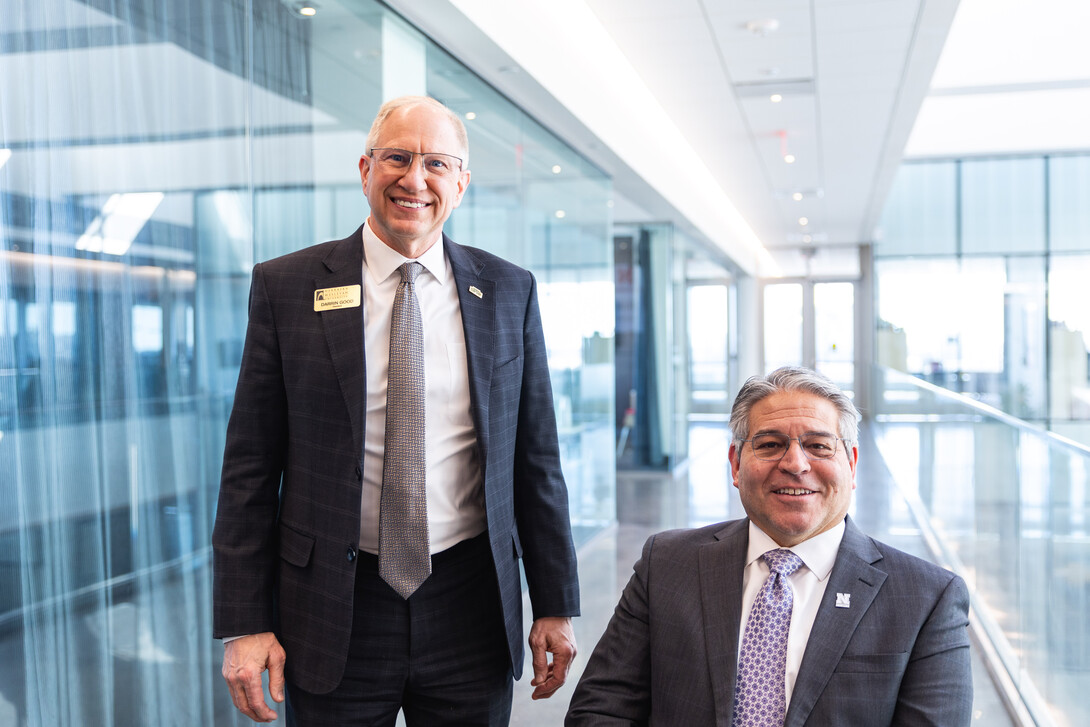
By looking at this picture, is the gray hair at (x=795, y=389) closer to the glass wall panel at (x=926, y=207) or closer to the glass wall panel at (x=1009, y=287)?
the glass wall panel at (x=1009, y=287)

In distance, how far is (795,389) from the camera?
184 centimetres

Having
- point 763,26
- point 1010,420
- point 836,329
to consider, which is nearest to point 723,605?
point 1010,420

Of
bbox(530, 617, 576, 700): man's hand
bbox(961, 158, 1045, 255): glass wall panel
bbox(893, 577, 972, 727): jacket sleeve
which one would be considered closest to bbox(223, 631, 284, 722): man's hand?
bbox(530, 617, 576, 700): man's hand

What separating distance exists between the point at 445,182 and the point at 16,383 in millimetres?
1153

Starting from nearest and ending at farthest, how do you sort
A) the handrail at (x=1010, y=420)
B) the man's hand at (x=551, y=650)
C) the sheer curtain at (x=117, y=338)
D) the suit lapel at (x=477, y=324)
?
the suit lapel at (x=477, y=324) < the man's hand at (x=551, y=650) < the sheer curtain at (x=117, y=338) < the handrail at (x=1010, y=420)

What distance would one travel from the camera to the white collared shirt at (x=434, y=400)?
5.82ft

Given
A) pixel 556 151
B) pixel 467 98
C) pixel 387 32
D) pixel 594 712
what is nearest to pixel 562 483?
pixel 594 712

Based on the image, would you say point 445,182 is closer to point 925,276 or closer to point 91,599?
point 91,599

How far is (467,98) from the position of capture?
4.83 m

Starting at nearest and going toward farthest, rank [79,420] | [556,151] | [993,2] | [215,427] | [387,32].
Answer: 1. [79,420]
2. [215,427]
3. [387,32]
4. [556,151]
5. [993,2]

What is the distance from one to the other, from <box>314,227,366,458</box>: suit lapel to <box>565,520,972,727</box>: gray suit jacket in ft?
2.21

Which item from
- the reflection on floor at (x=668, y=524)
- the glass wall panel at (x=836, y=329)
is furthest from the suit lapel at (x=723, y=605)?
the glass wall panel at (x=836, y=329)

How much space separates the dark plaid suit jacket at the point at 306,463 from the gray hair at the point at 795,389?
496 mm

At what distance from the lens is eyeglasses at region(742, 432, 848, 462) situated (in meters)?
1.79
